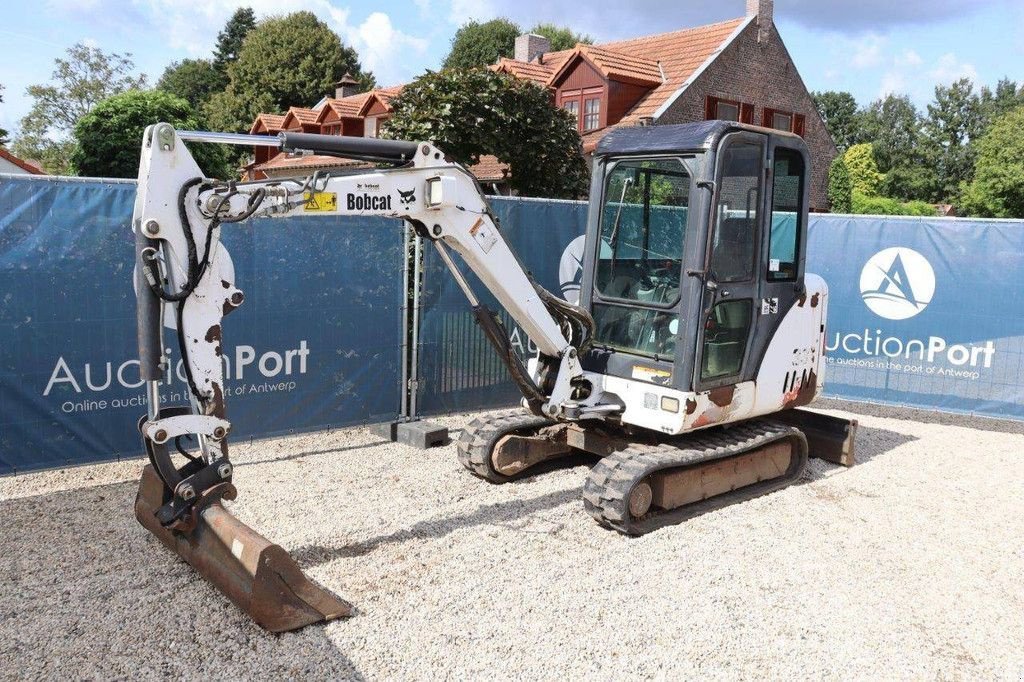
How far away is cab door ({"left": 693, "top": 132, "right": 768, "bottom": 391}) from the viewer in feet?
20.1

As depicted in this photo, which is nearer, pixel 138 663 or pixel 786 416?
pixel 138 663

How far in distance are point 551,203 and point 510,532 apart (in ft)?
14.9

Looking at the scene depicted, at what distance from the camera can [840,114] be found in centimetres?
8238

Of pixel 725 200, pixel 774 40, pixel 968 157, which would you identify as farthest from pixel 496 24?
pixel 725 200

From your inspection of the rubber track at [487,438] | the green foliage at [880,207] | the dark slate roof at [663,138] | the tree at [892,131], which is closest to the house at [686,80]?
the green foliage at [880,207]

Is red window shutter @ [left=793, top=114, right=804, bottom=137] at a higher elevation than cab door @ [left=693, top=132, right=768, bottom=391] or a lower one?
higher

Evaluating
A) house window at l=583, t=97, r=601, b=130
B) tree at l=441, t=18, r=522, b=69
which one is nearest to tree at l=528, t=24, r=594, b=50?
tree at l=441, t=18, r=522, b=69

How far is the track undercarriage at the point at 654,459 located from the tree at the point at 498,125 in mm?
6356

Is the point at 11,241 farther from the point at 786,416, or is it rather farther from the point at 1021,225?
the point at 1021,225

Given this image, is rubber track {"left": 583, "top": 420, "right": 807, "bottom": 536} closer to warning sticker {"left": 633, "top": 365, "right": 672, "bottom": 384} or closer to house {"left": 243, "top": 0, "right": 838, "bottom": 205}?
warning sticker {"left": 633, "top": 365, "right": 672, "bottom": 384}

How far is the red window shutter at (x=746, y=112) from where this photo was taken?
27062 millimetres

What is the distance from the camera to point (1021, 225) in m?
9.38

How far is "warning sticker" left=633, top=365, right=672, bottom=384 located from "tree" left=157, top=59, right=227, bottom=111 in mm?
62504

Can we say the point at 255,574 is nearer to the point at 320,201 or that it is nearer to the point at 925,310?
the point at 320,201
